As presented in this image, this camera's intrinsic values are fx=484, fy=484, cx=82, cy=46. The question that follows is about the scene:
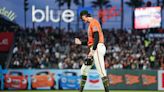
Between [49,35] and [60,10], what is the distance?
11.3 ft

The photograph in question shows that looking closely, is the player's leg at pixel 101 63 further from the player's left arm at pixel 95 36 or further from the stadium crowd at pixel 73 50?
the stadium crowd at pixel 73 50

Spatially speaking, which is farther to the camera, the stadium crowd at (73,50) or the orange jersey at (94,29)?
the stadium crowd at (73,50)

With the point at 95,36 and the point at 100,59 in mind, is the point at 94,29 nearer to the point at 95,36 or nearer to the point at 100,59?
the point at 95,36

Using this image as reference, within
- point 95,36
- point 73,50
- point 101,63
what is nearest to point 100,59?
point 101,63

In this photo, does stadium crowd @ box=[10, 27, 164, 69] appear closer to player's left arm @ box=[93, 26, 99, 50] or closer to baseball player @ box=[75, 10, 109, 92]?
baseball player @ box=[75, 10, 109, 92]

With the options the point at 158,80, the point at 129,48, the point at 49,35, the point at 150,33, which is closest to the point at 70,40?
the point at 49,35

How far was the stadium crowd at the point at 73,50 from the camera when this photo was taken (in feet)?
86.0

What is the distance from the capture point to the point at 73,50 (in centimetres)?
2925

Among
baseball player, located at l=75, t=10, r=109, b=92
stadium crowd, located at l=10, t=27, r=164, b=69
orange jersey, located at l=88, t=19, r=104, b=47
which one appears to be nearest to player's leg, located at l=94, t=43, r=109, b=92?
baseball player, located at l=75, t=10, r=109, b=92

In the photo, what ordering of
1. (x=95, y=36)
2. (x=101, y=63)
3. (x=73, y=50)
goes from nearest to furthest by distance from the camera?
(x=95, y=36) < (x=101, y=63) < (x=73, y=50)

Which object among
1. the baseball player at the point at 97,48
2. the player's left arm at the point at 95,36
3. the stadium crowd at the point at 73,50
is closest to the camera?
the player's left arm at the point at 95,36

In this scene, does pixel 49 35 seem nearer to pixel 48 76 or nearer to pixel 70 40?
pixel 70 40

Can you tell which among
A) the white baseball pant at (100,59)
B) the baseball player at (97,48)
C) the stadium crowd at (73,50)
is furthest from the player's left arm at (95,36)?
the stadium crowd at (73,50)

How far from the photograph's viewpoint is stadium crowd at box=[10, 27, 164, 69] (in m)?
26.2
